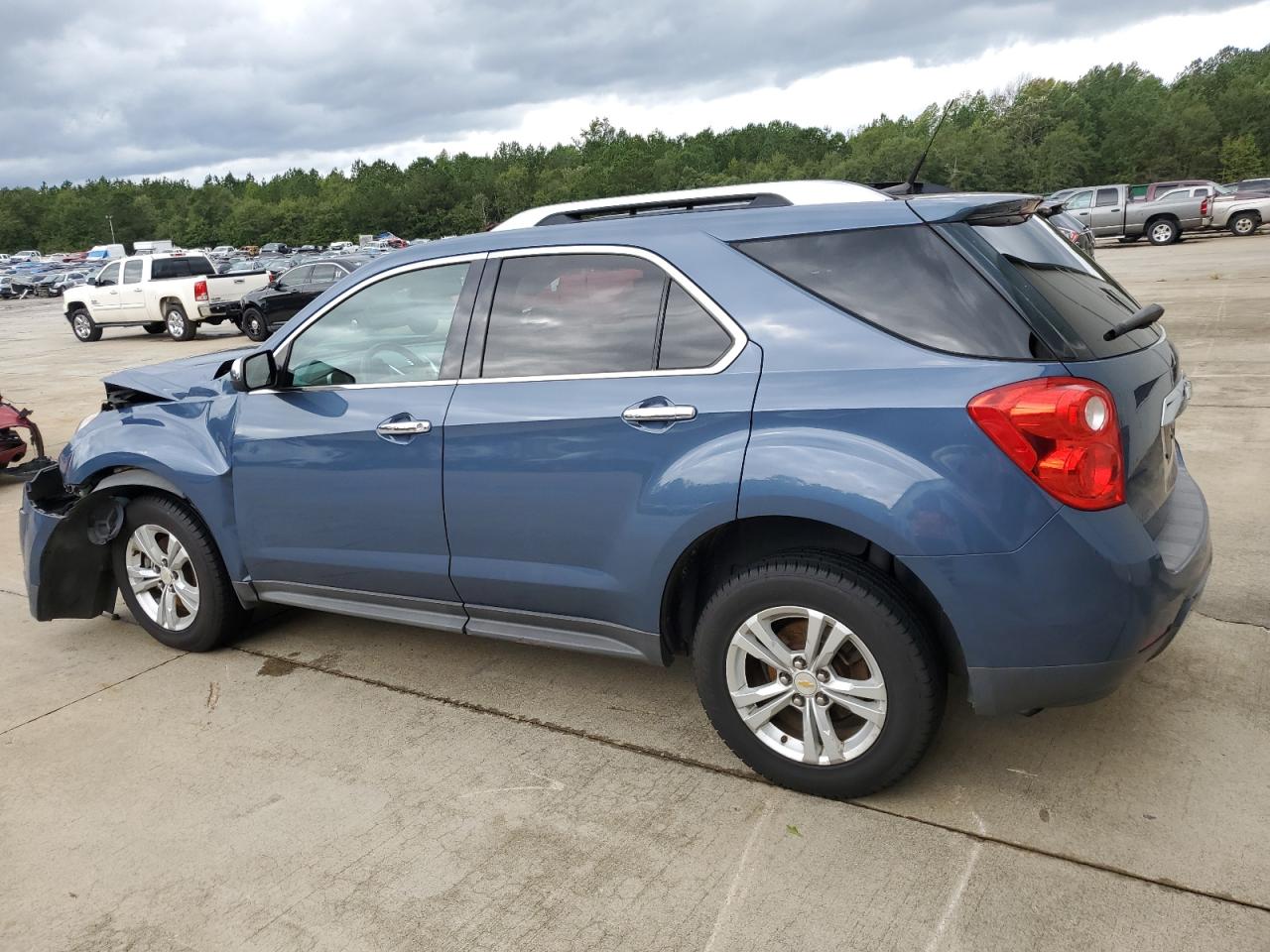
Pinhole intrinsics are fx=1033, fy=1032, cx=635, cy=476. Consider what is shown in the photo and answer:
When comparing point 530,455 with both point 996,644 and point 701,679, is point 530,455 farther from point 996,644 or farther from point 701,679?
point 996,644

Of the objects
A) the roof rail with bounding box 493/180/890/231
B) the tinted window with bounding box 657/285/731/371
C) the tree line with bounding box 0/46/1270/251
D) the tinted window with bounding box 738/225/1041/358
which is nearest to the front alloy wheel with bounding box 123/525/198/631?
the roof rail with bounding box 493/180/890/231

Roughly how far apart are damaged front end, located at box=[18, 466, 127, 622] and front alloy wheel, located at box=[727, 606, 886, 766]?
10.1 ft

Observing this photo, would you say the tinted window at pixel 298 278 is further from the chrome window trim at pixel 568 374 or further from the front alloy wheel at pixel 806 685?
the front alloy wheel at pixel 806 685

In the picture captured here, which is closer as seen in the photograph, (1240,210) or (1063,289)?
(1063,289)

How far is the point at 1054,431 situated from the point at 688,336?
1130 mm

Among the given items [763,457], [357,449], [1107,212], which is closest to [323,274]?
[357,449]

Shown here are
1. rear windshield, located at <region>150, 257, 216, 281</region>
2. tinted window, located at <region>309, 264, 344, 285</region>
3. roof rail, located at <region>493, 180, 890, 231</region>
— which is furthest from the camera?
rear windshield, located at <region>150, 257, 216, 281</region>

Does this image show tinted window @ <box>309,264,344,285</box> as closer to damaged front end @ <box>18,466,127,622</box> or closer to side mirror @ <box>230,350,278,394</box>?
damaged front end @ <box>18,466,127,622</box>

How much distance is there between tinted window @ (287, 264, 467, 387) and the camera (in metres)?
3.86

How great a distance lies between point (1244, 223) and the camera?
95.3 ft

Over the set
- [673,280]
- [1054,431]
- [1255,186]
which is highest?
[1255,186]

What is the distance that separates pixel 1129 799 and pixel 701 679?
130 cm

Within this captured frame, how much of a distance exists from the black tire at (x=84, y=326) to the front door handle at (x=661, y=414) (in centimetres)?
2340

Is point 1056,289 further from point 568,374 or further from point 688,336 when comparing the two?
point 568,374
